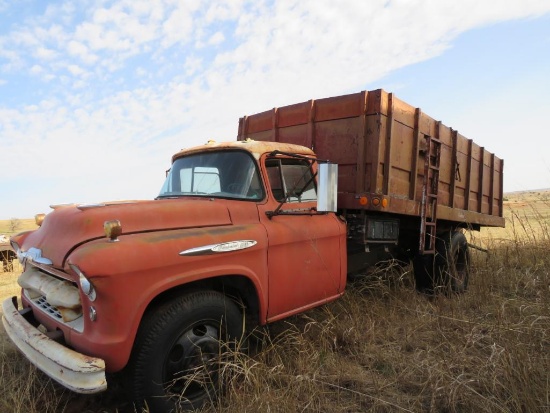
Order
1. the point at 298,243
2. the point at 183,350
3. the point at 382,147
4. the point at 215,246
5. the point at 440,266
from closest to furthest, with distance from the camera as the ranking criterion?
the point at 183,350, the point at 215,246, the point at 298,243, the point at 382,147, the point at 440,266

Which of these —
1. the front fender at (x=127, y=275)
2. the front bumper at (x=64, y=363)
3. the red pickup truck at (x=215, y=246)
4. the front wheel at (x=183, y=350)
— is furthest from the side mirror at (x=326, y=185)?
the front bumper at (x=64, y=363)

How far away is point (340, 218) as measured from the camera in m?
4.46

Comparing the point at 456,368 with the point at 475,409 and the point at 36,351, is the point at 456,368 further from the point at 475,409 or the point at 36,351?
the point at 36,351

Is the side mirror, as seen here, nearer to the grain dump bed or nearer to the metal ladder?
the grain dump bed

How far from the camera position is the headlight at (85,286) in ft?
7.89

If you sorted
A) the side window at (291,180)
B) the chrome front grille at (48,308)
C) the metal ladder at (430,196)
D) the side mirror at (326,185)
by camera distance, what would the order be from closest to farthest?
the chrome front grille at (48,308) < the side mirror at (326,185) < the side window at (291,180) < the metal ladder at (430,196)

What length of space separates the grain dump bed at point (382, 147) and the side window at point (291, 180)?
2.56ft

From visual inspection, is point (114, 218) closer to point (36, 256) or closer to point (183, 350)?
point (36, 256)

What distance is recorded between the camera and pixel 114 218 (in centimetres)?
287

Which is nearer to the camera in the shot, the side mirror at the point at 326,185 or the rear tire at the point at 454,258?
the side mirror at the point at 326,185

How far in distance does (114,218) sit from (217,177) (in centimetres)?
116

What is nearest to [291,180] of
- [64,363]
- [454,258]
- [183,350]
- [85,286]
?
[183,350]

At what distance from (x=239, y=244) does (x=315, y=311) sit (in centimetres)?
217

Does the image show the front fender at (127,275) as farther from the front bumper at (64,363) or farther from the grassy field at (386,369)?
the grassy field at (386,369)
